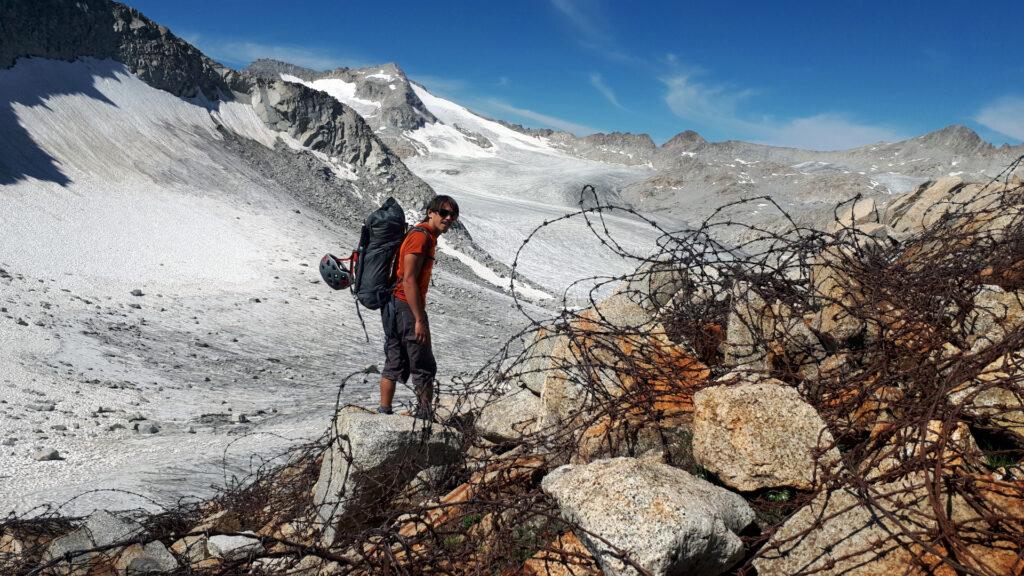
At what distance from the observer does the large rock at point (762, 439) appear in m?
2.76

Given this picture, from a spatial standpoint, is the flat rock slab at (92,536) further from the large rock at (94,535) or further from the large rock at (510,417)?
the large rock at (510,417)

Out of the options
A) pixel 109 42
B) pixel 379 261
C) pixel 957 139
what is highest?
pixel 957 139

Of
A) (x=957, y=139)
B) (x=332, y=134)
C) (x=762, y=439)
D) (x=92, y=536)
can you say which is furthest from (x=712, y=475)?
(x=957, y=139)

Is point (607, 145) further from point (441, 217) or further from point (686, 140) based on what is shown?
point (441, 217)

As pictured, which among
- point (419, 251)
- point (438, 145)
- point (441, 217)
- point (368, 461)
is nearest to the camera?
point (368, 461)

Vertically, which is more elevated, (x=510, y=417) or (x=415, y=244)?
(x=415, y=244)

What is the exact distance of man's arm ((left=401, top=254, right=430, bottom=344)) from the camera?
183 inches

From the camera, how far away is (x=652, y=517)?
225 cm

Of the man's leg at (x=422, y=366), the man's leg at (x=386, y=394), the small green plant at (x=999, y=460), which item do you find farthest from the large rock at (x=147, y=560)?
the small green plant at (x=999, y=460)

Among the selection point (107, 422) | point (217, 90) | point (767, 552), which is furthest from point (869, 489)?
point (217, 90)

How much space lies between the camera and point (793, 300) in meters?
3.95

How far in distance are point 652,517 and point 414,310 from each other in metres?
2.82

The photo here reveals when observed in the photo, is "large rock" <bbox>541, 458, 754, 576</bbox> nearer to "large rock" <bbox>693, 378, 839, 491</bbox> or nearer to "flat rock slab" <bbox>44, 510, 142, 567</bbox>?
"large rock" <bbox>693, 378, 839, 491</bbox>

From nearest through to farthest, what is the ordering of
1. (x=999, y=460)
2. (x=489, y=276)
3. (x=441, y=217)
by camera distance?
(x=999, y=460), (x=441, y=217), (x=489, y=276)
